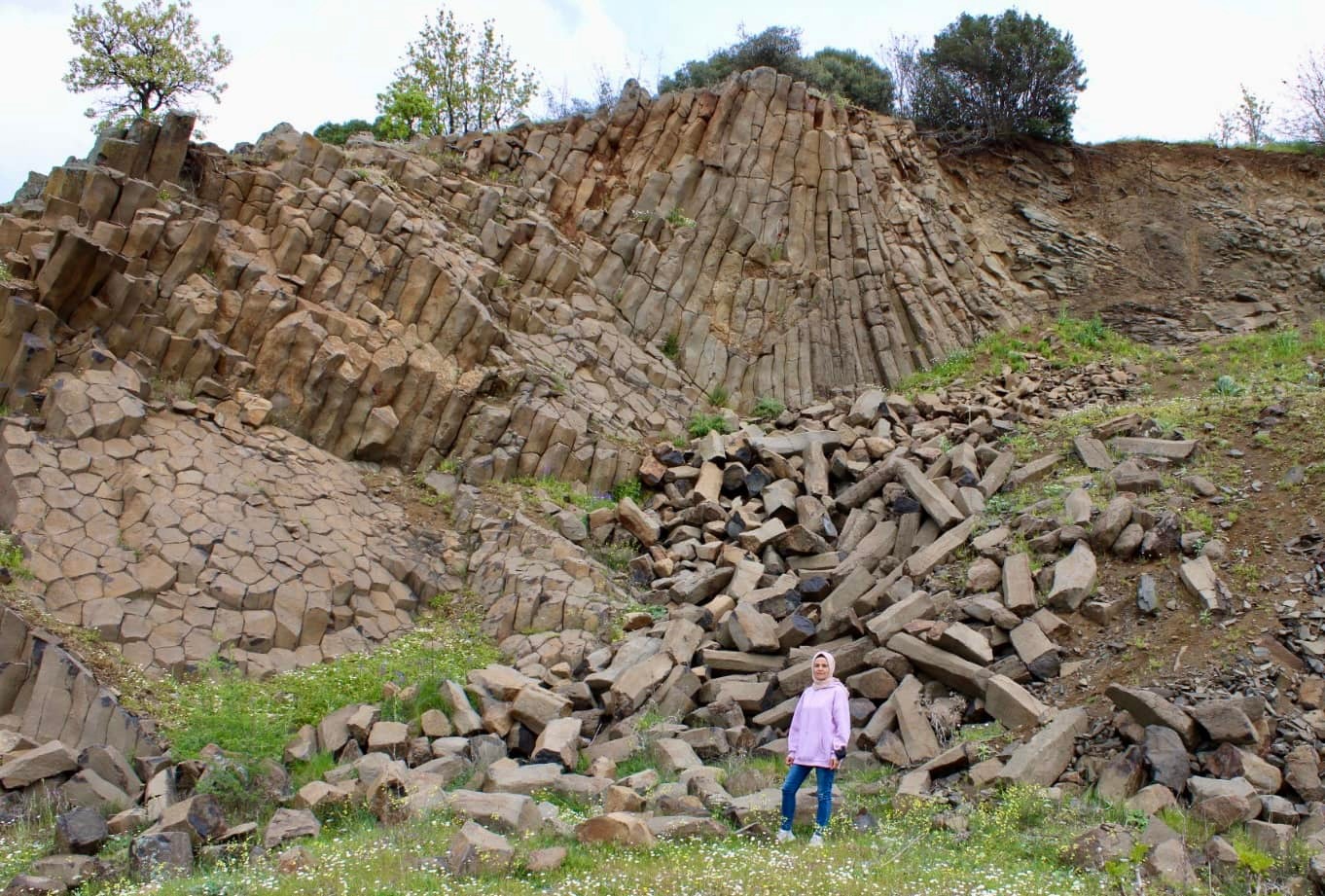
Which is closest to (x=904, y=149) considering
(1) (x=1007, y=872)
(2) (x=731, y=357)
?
(2) (x=731, y=357)

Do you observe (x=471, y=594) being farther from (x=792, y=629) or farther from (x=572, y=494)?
(x=792, y=629)

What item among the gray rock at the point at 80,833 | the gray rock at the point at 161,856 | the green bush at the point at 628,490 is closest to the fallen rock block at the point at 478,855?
the gray rock at the point at 161,856

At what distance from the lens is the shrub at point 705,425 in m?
17.8

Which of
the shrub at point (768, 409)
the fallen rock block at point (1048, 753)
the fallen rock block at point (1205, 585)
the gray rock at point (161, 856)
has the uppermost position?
the shrub at point (768, 409)

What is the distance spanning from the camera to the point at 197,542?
1202cm

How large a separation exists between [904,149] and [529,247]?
9.82 meters

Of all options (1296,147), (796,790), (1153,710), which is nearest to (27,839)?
(796,790)

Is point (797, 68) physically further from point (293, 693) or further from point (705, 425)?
point (293, 693)

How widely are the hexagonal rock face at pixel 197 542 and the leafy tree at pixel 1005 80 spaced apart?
18.3m

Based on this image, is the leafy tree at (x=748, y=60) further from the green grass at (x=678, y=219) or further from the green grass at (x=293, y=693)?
the green grass at (x=293, y=693)

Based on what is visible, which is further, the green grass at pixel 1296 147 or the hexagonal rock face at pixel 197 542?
the green grass at pixel 1296 147

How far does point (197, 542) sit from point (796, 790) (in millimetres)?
8075

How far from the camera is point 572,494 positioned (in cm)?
1543

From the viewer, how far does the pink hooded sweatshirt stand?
7.63 meters
